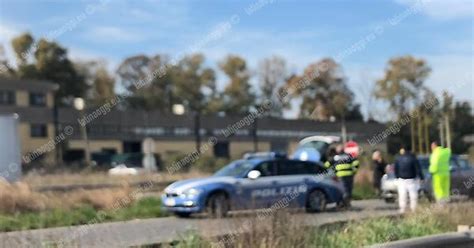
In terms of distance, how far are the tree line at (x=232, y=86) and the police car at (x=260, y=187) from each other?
47.2m

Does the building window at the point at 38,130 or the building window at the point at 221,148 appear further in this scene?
the building window at the point at 221,148

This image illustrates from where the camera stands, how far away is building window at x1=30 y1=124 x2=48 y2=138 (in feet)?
198

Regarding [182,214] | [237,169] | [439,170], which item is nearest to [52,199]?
[182,214]

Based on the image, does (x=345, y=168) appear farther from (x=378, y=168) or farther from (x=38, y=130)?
(x=38, y=130)

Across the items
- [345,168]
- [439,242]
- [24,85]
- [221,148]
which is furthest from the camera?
[221,148]

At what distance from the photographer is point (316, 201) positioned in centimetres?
1681

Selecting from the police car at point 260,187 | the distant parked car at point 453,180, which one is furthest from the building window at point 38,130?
the police car at point 260,187

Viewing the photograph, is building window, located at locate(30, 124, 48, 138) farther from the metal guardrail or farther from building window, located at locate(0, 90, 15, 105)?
the metal guardrail

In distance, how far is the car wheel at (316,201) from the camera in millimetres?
16656

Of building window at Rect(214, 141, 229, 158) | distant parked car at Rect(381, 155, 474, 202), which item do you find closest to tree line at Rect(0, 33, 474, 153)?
building window at Rect(214, 141, 229, 158)

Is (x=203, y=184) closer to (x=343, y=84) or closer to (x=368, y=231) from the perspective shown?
(x=368, y=231)

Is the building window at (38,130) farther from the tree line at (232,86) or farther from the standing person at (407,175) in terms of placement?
the standing person at (407,175)

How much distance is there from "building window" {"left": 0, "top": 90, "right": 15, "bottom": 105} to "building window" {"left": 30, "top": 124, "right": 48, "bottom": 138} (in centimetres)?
287

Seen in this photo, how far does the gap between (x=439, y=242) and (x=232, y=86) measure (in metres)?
80.3
